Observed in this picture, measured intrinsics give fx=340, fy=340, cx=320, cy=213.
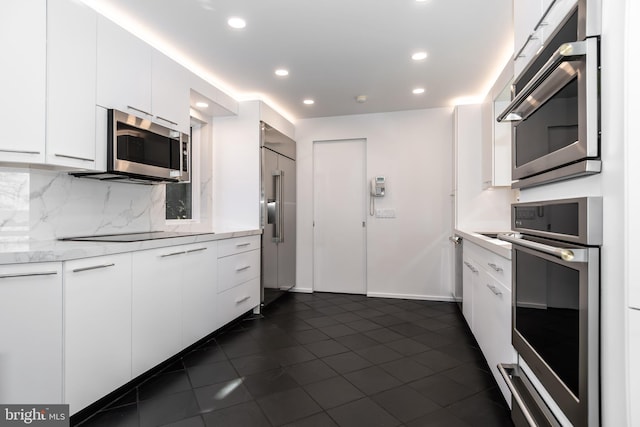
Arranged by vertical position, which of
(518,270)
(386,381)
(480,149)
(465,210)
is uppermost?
(480,149)

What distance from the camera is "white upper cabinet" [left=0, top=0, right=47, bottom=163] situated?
1691mm

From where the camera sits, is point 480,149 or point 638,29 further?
point 480,149

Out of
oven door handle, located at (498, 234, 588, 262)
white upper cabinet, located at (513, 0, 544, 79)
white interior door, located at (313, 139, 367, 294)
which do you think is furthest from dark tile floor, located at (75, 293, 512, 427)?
Result: white upper cabinet, located at (513, 0, 544, 79)

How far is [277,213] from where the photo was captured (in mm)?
4133

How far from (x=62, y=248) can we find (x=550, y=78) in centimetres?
216

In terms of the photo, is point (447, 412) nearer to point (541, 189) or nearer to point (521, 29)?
point (541, 189)

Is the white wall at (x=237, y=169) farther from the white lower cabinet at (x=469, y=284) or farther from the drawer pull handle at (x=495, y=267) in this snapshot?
the drawer pull handle at (x=495, y=267)

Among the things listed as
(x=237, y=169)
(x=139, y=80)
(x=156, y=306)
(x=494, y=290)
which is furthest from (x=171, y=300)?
(x=494, y=290)

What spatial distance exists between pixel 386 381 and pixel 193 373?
129 cm

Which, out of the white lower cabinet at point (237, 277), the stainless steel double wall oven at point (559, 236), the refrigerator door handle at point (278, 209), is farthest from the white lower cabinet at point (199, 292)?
the stainless steel double wall oven at point (559, 236)

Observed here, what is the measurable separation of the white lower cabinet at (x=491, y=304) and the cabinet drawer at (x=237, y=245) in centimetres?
210

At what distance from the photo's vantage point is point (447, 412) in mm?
1878

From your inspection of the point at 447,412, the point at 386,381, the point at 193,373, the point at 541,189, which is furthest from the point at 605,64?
the point at 193,373

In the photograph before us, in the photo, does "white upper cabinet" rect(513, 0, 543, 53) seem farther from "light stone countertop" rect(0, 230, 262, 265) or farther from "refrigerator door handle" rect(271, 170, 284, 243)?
"refrigerator door handle" rect(271, 170, 284, 243)
